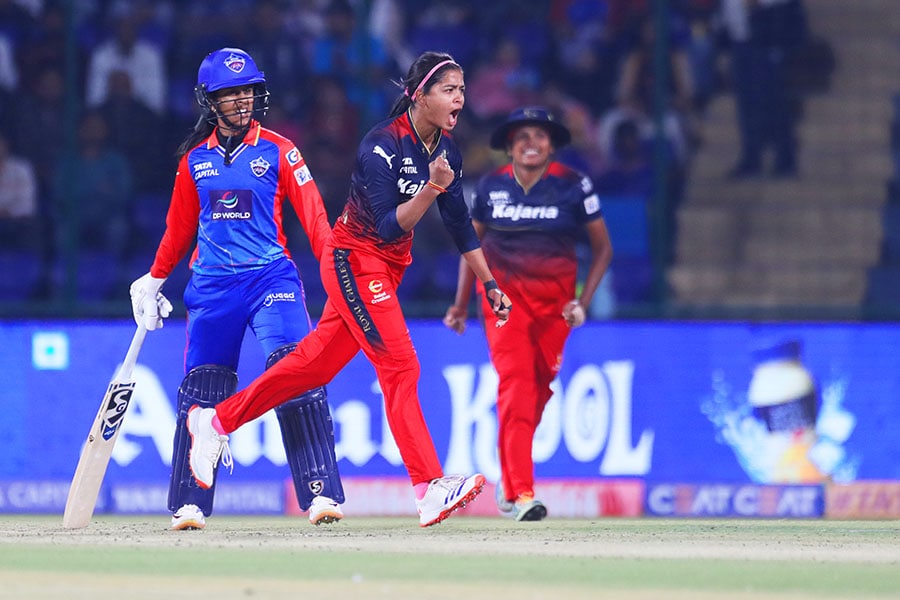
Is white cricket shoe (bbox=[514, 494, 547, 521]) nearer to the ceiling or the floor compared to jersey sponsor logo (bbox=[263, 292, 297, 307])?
nearer to the floor

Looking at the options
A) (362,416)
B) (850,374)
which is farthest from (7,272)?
(850,374)

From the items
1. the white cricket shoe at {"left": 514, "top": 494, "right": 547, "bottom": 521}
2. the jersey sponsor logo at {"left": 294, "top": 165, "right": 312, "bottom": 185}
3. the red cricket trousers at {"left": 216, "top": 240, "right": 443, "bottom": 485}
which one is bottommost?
the white cricket shoe at {"left": 514, "top": 494, "right": 547, "bottom": 521}

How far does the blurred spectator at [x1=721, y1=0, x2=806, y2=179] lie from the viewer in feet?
44.0

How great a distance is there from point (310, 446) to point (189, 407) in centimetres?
58

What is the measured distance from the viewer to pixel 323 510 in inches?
321

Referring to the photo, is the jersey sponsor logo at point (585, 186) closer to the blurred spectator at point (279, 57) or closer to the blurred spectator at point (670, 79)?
the blurred spectator at point (670, 79)

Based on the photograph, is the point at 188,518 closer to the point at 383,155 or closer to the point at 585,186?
the point at 383,155

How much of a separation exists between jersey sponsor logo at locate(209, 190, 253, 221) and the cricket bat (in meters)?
0.69

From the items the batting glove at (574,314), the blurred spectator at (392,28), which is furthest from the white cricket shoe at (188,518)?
the blurred spectator at (392,28)

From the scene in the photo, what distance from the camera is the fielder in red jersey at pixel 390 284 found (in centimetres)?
777

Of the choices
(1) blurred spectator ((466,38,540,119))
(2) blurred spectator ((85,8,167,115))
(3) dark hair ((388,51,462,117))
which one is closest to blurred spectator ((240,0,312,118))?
(2) blurred spectator ((85,8,167,115))

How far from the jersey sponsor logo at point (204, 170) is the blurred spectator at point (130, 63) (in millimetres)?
4934

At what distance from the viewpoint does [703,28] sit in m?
13.6

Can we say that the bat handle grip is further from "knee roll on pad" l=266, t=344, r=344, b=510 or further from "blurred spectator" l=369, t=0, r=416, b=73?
"blurred spectator" l=369, t=0, r=416, b=73
